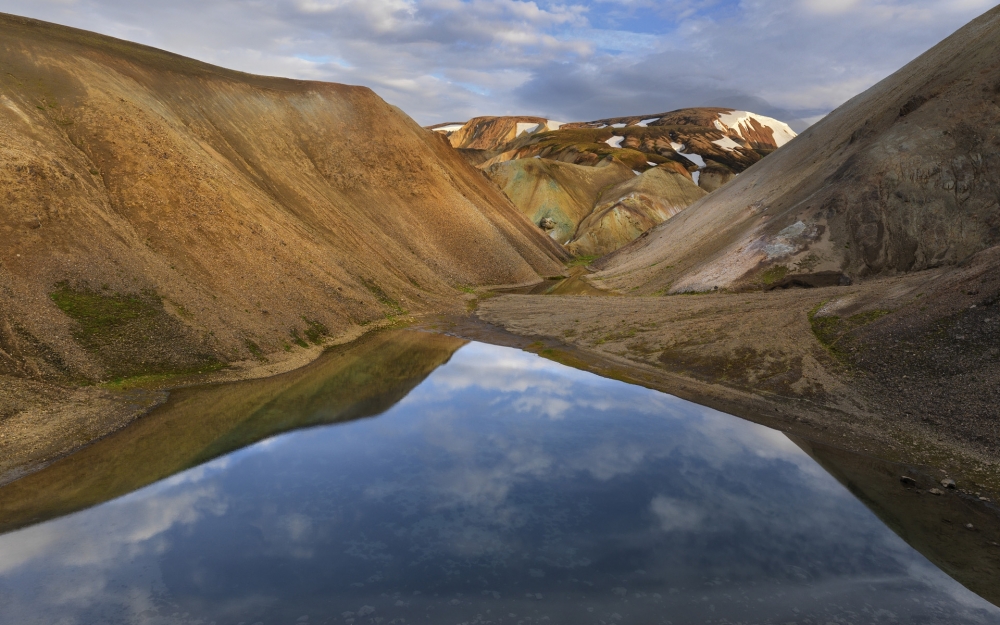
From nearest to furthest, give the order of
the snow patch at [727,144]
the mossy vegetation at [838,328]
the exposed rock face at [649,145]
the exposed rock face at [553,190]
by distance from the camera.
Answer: the mossy vegetation at [838,328] < the exposed rock face at [553,190] < the exposed rock face at [649,145] < the snow patch at [727,144]

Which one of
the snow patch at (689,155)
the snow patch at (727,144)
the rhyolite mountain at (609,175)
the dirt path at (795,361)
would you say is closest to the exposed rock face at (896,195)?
the dirt path at (795,361)

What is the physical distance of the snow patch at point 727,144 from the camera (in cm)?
15288

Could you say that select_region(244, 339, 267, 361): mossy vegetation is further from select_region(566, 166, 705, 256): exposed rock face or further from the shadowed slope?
select_region(566, 166, 705, 256): exposed rock face

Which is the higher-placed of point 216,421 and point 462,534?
point 462,534

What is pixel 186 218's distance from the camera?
30594mm

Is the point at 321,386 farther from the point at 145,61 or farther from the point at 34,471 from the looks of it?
the point at 145,61

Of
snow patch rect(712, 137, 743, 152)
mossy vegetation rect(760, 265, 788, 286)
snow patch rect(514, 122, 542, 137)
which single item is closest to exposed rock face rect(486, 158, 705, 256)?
snow patch rect(712, 137, 743, 152)

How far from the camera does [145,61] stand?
43219 millimetres

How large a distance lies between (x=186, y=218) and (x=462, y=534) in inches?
962

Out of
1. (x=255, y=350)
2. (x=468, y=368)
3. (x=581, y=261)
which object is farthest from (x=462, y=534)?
(x=581, y=261)

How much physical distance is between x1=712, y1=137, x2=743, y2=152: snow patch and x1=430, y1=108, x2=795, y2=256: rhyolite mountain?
0.34m

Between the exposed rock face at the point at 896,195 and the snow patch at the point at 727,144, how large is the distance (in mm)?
109731

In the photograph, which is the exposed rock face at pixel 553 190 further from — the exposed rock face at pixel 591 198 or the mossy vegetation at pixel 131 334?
the mossy vegetation at pixel 131 334

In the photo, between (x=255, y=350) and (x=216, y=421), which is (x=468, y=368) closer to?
(x=255, y=350)
